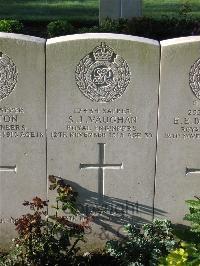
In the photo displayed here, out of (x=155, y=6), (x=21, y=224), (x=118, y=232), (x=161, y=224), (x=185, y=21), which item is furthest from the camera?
(x=155, y=6)

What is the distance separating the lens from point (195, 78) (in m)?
4.68

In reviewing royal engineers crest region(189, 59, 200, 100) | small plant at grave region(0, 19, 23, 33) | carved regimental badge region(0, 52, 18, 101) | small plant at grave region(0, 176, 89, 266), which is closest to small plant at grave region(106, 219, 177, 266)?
small plant at grave region(0, 176, 89, 266)

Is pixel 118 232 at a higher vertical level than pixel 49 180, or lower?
lower

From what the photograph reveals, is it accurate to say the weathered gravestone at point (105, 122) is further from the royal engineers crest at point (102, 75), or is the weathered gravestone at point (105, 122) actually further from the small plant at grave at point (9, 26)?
the small plant at grave at point (9, 26)

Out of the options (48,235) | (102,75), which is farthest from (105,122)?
(48,235)

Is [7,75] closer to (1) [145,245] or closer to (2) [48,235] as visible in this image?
(2) [48,235]

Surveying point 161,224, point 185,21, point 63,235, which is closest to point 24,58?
point 63,235

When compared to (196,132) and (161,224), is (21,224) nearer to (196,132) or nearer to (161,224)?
(161,224)

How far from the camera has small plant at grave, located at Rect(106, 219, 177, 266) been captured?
15.3 feet

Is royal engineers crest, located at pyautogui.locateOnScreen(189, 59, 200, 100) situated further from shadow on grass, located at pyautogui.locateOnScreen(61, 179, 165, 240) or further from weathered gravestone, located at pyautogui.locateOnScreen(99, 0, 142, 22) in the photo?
weathered gravestone, located at pyautogui.locateOnScreen(99, 0, 142, 22)

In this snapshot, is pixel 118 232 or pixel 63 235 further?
pixel 118 232

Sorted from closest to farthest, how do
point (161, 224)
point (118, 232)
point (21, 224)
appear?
point (21, 224)
point (161, 224)
point (118, 232)

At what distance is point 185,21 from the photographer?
11.7m

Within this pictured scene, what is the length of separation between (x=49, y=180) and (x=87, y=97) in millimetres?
781
